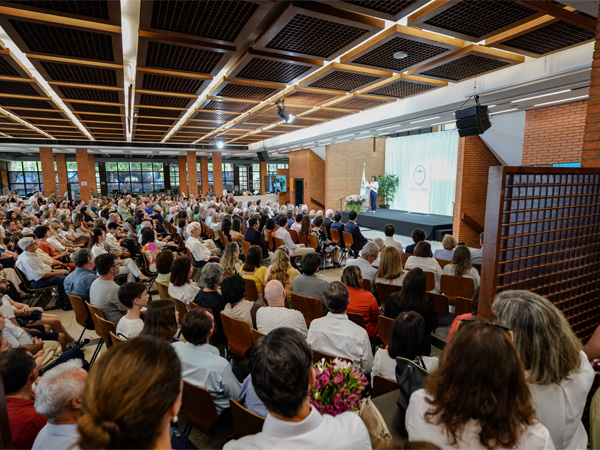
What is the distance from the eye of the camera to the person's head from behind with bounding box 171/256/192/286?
137 inches

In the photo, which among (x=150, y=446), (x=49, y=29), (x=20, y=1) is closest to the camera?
(x=150, y=446)

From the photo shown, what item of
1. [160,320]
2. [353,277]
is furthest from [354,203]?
[160,320]

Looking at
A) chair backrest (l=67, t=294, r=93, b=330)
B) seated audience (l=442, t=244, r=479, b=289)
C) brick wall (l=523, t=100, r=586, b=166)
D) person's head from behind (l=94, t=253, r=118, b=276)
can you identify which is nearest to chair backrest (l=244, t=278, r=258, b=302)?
person's head from behind (l=94, t=253, r=118, b=276)

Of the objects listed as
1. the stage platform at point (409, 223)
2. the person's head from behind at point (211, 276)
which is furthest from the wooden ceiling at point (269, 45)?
the stage platform at point (409, 223)

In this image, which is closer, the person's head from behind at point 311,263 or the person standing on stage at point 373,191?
the person's head from behind at point 311,263

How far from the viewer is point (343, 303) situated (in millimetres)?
2438

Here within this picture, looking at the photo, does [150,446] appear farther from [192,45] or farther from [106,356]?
[192,45]

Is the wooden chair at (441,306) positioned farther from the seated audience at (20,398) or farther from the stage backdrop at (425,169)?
the stage backdrop at (425,169)

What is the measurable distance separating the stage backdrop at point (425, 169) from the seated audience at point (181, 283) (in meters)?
11.6

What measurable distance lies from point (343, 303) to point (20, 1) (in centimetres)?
363

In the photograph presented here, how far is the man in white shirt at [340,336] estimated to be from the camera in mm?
2309

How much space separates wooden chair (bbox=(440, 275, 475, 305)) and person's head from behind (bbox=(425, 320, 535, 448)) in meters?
2.87

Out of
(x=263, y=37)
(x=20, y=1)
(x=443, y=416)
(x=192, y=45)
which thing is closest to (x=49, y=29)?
(x=20, y=1)

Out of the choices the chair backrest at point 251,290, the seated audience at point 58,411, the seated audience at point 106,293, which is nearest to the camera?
the seated audience at point 58,411
